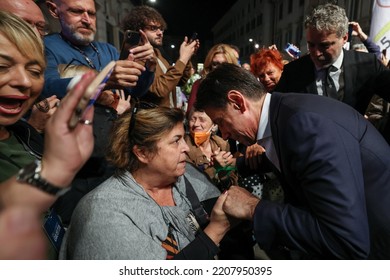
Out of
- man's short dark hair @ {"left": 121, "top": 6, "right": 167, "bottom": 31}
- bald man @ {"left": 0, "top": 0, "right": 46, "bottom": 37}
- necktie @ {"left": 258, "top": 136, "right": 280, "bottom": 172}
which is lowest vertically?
necktie @ {"left": 258, "top": 136, "right": 280, "bottom": 172}

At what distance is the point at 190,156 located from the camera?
249 centimetres

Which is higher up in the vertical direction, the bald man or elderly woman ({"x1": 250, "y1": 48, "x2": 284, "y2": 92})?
the bald man

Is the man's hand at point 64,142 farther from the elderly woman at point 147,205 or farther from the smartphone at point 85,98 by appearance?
the elderly woman at point 147,205

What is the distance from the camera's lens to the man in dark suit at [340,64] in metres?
2.11

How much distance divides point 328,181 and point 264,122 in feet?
1.36

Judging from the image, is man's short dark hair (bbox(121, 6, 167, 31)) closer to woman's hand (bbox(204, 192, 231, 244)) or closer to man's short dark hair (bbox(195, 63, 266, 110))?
man's short dark hair (bbox(195, 63, 266, 110))

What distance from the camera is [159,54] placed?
106 inches

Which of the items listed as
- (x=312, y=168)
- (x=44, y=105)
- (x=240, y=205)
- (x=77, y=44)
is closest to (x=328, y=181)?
(x=312, y=168)

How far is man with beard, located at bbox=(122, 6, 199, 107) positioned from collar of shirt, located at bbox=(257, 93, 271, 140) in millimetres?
1125

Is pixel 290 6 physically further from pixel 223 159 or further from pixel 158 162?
pixel 158 162

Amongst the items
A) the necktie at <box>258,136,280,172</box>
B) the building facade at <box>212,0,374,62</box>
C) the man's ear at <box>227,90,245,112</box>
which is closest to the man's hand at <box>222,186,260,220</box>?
the necktie at <box>258,136,280,172</box>

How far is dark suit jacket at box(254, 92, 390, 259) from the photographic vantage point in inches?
40.4

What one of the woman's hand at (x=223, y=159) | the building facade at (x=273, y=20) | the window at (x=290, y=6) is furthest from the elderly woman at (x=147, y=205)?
the window at (x=290, y=6)
